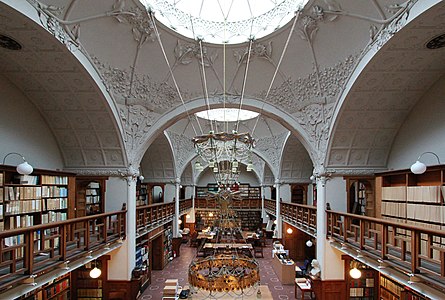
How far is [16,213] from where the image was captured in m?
6.36

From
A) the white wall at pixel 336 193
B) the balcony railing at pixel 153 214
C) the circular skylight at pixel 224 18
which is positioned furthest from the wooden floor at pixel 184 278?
the circular skylight at pixel 224 18

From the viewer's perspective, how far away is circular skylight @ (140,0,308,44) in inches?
299

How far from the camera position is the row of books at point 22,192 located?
621 centimetres

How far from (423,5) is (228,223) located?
14.8 ft

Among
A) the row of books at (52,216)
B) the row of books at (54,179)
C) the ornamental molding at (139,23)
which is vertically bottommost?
the row of books at (52,216)

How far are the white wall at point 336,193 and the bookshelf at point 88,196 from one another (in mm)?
6656

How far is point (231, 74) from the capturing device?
907 centimetres

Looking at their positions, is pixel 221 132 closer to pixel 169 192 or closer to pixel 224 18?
pixel 224 18

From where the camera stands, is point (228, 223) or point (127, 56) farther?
point (127, 56)

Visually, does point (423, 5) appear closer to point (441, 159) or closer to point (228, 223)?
point (441, 159)

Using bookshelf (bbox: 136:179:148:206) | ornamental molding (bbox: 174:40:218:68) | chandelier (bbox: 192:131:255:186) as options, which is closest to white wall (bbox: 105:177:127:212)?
ornamental molding (bbox: 174:40:218:68)

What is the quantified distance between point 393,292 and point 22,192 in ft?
28.7

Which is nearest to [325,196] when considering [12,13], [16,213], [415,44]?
[415,44]

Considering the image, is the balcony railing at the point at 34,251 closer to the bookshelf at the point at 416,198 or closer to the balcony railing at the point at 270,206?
the bookshelf at the point at 416,198
